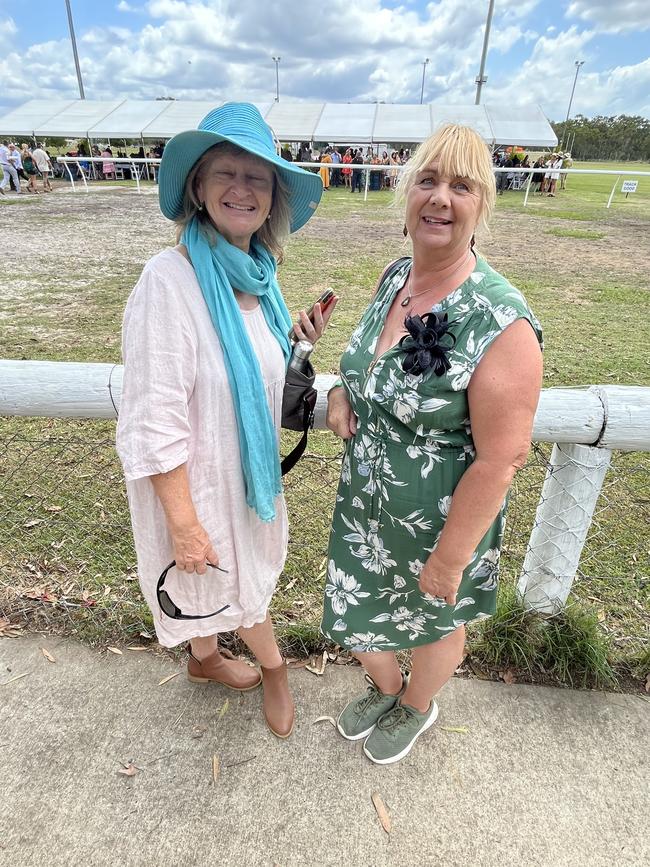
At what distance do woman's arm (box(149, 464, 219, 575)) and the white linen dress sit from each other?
6cm

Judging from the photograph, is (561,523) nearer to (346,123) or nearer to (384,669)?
(384,669)

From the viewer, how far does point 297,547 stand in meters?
2.98

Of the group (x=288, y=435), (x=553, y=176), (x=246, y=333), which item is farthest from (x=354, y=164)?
(x=246, y=333)

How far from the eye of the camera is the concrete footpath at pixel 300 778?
1.59 metres

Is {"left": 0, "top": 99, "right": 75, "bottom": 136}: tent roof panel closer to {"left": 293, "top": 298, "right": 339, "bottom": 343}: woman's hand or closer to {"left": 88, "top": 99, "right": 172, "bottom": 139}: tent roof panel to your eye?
{"left": 88, "top": 99, "right": 172, "bottom": 139}: tent roof panel

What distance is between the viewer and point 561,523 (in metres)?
1.97

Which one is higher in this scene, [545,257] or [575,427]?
[575,427]

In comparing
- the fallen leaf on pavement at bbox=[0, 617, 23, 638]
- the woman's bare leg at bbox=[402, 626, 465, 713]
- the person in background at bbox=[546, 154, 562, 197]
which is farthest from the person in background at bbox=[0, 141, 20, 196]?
the woman's bare leg at bbox=[402, 626, 465, 713]

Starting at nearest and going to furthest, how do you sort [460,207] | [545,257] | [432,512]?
[460,207]
[432,512]
[545,257]

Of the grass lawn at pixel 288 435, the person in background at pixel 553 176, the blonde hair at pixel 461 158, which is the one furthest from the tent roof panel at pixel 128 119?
the blonde hair at pixel 461 158

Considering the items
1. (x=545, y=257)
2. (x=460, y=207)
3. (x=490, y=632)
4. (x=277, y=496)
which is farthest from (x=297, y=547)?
(x=545, y=257)

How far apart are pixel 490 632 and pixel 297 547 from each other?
3.84 feet

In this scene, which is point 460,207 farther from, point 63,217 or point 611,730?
point 63,217

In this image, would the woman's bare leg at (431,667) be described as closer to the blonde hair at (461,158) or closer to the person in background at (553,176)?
the blonde hair at (461,158)
